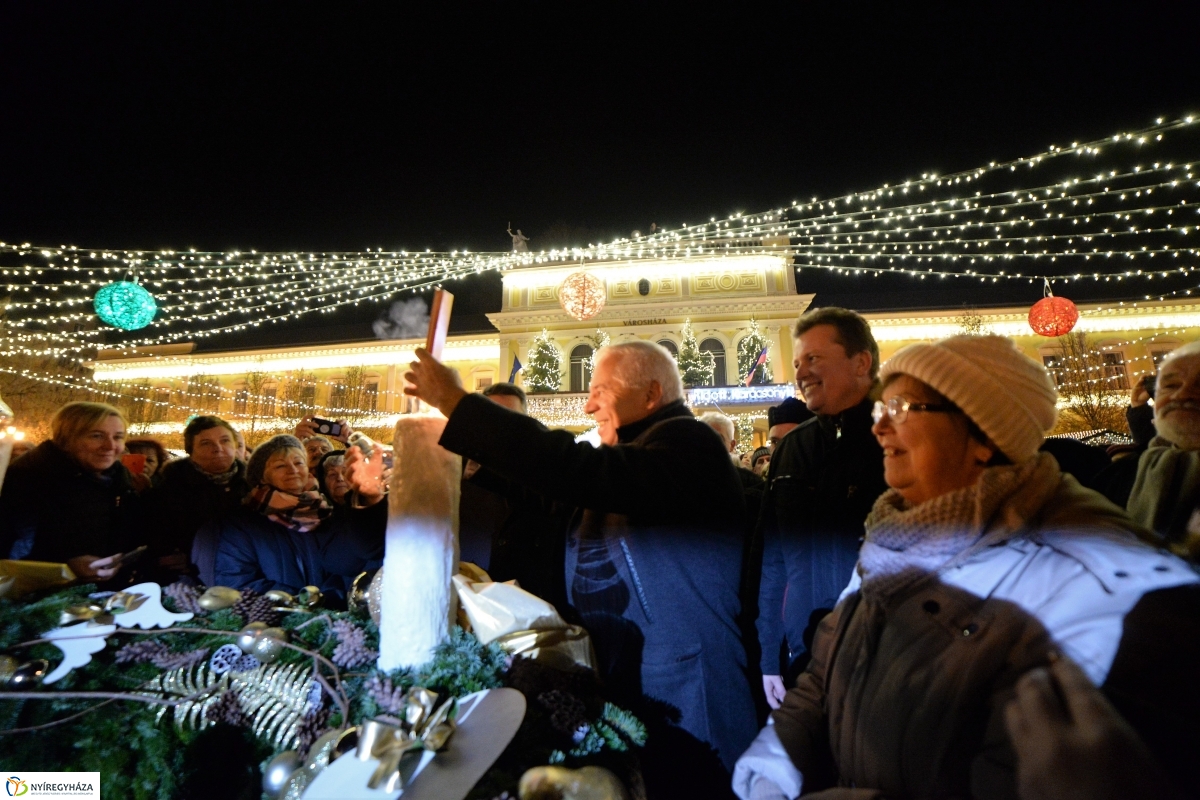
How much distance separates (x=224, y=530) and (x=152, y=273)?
443 inches

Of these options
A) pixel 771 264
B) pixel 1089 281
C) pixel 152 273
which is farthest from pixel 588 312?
pixel 1089 281

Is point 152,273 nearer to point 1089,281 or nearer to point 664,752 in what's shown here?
point 664,752

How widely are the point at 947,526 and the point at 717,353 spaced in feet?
77.0

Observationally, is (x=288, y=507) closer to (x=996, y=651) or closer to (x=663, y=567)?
(x=663, y=567)

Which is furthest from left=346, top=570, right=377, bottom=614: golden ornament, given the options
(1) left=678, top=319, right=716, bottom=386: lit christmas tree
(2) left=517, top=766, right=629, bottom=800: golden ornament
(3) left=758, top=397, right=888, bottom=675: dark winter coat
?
(1) left=678, top=319, right=716, bottom=386: lit christmas tree

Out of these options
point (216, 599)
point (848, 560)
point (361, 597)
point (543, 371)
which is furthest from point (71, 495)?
point (543, 371)

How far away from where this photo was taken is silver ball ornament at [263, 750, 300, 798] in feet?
3.02

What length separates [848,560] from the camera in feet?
7.07

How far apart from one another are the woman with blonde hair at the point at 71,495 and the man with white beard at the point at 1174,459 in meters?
4.96

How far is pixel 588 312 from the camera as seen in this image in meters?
13.5

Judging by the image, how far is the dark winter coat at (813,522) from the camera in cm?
217

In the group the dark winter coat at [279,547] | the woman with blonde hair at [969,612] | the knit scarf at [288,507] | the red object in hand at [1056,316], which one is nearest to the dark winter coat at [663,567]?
Result: the woman with blonde hair at [969,612]

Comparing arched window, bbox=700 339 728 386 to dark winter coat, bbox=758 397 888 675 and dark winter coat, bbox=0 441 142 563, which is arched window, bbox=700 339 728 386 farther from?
dark winter coat, bbox=0 441 142 563

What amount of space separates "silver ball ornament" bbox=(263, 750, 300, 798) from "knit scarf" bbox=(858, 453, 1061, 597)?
4.00ft
